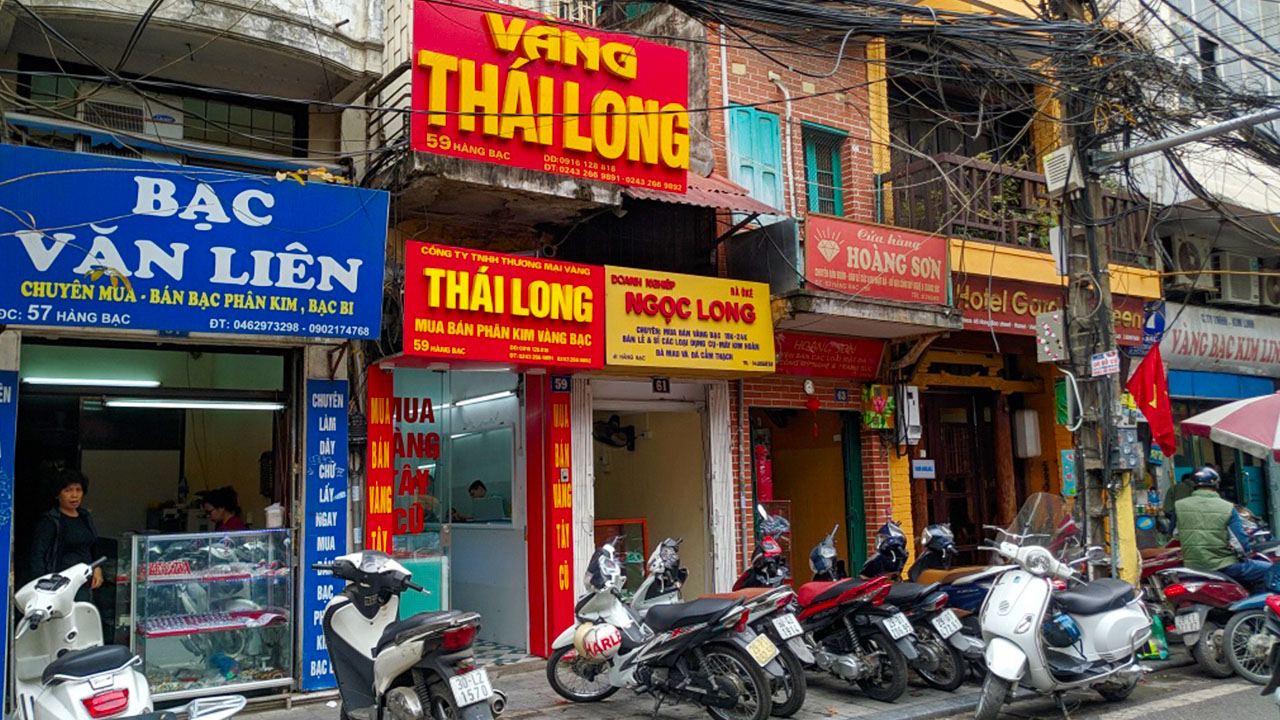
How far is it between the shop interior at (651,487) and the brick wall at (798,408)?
0.44 meters

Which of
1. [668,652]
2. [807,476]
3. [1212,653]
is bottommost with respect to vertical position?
[1212,653]

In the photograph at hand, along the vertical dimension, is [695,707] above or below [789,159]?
below

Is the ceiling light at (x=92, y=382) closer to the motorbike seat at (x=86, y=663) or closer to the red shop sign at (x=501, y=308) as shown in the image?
the red shop sign at (x=501, y=308)

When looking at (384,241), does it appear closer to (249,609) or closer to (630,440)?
(249,609)

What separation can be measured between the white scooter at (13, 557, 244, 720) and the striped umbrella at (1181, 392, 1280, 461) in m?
9.29

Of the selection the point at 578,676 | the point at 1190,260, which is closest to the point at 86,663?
the point at 578,676

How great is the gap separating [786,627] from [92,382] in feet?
20.3

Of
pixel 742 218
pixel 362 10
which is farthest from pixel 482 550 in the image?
pixel 362 10

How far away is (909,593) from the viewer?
791 cm

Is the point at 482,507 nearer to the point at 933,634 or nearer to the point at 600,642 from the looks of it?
the point at 600,642

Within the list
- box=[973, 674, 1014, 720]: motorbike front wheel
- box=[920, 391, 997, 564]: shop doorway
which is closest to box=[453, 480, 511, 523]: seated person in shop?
box=[973, 674, 1014, 720]: motorbike front wheel

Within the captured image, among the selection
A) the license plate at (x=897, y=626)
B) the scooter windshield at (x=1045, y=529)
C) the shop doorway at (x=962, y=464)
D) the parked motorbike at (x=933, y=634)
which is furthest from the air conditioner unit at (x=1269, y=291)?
the license plate at (x=897, y=626)

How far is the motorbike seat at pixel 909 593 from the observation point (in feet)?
25.9

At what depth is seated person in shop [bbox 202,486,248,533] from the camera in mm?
9273
